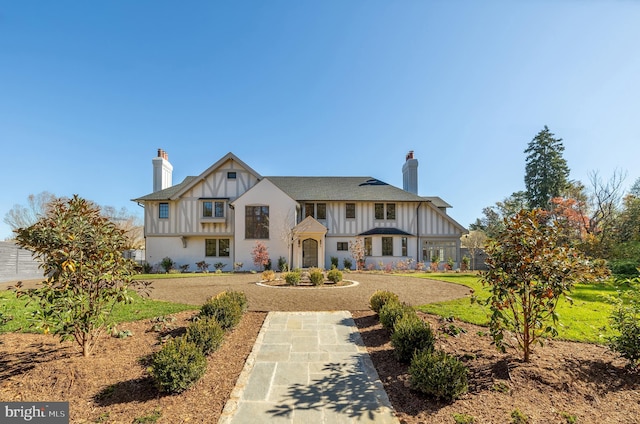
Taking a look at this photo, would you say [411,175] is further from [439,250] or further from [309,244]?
[309,244]

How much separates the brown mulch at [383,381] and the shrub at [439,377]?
137 millimetres

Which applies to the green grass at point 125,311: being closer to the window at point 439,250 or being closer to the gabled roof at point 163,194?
the gabled roof at point 163,194

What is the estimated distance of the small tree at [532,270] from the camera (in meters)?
3.87

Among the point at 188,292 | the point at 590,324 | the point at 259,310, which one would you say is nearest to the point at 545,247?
the point at 590,324

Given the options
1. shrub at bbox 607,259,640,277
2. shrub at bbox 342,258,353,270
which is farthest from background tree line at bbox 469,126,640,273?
shrub at bbox 342,258,353,270

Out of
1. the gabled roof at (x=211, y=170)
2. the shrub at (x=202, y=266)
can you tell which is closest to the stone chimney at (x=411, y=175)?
the gabled roof at (x=211, y=170)

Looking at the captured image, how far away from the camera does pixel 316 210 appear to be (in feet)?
71.0

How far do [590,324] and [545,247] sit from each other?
155 inches

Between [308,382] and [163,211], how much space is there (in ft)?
66.2

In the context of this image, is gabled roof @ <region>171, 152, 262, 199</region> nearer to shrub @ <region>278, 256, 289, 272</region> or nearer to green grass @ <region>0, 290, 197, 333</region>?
shrub @ <region>278, 256, 289, 272</region>

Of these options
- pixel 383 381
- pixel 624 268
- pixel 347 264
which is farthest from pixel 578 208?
pixel 383 381

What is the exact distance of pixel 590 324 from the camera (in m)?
6.14

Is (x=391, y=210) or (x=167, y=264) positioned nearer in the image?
(x=167, y=264)

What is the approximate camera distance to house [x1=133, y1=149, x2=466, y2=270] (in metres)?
19.3
